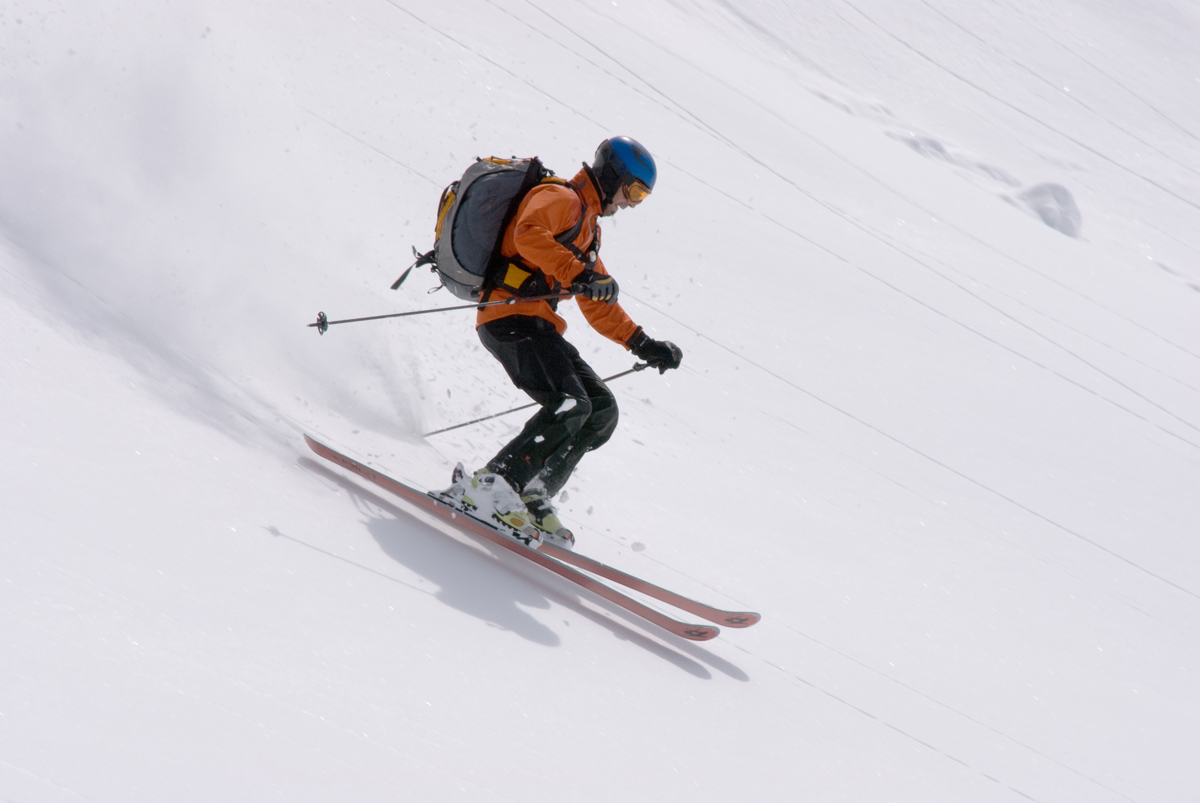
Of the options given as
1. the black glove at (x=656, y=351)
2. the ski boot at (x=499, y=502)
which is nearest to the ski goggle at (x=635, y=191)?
the black glove at (x=656, y=351)

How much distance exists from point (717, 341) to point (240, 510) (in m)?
5.18

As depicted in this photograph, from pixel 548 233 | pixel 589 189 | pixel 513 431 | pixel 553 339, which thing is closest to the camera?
pixel 548 233

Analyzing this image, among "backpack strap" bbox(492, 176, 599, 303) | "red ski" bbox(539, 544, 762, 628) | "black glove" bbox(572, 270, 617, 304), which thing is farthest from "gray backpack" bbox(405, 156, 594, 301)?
"red ski" bbox(539, 544, 762, 628)

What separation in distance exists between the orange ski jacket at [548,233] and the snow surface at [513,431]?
1.01 meters

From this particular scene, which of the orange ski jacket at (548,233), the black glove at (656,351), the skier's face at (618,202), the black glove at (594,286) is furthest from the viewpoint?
the black glove at (656,351)

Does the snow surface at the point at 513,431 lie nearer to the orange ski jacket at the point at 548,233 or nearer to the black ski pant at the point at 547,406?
the black ski pant at the point at 547,406

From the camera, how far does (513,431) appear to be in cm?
556

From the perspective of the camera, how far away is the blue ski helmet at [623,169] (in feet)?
13.0

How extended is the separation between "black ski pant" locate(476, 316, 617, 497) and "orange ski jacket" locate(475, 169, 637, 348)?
0.29 feet

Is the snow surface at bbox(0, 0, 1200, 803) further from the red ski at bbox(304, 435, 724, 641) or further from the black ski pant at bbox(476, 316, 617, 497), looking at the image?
the black ski pant at bbox(476, 316, 617, 497)

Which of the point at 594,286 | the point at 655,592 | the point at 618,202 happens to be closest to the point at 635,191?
the point at 618,202

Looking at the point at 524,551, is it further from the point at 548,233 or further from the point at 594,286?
the point at 548,233

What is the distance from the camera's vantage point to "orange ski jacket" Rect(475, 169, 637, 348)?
3.81m

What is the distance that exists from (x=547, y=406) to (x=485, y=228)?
765 mm
